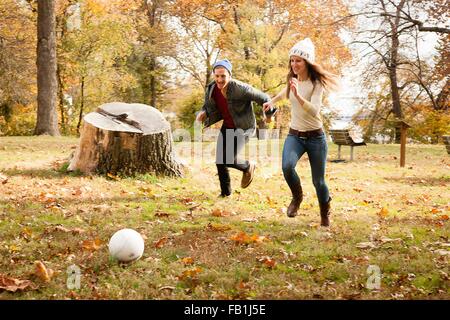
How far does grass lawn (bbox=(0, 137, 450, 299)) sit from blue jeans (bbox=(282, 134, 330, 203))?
506mm

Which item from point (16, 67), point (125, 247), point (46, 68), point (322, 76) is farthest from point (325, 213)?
point (16, 67)

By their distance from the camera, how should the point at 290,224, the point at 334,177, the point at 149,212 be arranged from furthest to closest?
the point at 334,177 → the point at 149,212 → the point at 290,224

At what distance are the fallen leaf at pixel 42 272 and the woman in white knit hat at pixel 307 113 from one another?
287cm

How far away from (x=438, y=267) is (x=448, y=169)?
9003 mm

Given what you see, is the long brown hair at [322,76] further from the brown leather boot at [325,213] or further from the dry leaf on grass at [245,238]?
the dry leaf on grass at [245,238]

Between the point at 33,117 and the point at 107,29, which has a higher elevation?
the point at 107,29

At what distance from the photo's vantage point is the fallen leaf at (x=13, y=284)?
12.9 feet

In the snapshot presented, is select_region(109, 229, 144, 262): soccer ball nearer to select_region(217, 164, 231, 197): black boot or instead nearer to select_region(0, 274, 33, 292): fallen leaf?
select_region(0, 274, 33, 292): fallen leaf

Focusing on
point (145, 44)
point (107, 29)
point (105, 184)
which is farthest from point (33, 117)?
point (105, 184)

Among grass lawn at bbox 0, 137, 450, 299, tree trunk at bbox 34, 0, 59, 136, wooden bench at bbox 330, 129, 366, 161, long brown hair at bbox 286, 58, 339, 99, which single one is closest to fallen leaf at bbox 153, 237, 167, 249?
grass lawn at bbox 0, 137, 450, 299

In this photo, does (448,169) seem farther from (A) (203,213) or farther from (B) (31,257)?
(B) (31,257)

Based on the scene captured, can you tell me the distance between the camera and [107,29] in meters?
27.5

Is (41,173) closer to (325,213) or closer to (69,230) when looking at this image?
(69,230)

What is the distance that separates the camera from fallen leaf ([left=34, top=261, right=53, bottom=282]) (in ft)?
13.5
